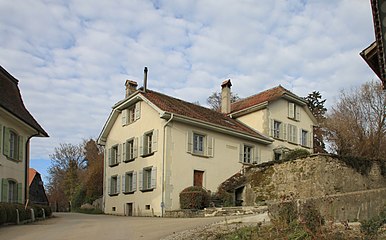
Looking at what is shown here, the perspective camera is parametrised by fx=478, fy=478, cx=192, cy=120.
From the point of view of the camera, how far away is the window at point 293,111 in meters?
35.4

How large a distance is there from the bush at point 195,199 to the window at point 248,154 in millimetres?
5739

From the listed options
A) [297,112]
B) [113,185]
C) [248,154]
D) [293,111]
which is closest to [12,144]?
[113,185]

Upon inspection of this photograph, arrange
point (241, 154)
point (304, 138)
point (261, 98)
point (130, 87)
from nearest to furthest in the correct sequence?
point (241, 154) < point (130, 87) < point (261, 98) < point (304, 138)

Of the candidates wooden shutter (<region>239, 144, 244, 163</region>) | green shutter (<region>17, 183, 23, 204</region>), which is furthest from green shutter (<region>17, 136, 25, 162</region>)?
wooden shutter (<region>239, 144, 244, 163</region>)

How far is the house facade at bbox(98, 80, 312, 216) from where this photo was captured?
26.5m

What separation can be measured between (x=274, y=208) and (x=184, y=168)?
1677 cm

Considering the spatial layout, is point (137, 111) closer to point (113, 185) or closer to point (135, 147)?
point (135, 147)

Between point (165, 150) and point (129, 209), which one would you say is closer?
point (165, 150)

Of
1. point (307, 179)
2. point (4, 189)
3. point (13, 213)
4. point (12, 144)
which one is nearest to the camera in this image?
point (13, 213)

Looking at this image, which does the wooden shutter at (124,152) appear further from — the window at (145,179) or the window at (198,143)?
the window at (198,143)

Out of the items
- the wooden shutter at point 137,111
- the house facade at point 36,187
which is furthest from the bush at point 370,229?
the house facade at point 36,187

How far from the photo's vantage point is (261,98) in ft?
115

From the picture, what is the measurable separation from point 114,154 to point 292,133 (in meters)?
13.1

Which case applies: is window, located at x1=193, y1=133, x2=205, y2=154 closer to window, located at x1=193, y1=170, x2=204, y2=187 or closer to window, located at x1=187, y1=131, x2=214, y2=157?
window, located at x1=187, y1=131, x2=214, y2=157
